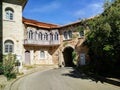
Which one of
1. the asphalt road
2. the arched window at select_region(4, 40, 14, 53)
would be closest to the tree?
the asphalt road

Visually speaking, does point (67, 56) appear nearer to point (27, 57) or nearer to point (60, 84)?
point (27, 57)

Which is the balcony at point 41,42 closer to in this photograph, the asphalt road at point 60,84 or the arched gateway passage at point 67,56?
the arched gateway passage at point 67,56

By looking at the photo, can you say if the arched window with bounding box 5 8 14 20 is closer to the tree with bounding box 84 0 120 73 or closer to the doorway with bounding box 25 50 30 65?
the doorway with bounding box 25 50 30 65

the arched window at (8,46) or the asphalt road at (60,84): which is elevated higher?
the arched window at (8,46)

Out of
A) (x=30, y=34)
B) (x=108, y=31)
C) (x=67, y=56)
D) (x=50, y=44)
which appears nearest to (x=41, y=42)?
(x=50, y=44)

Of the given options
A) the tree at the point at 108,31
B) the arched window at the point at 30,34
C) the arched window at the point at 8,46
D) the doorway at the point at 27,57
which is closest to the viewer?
the tree at the point at 108,31

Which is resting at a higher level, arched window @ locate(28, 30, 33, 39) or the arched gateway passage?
arched window @ locate(28, 30, 33, 39)

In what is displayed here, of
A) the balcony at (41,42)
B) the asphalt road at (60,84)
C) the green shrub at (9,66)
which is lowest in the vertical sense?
the asphalt road at (60,84)

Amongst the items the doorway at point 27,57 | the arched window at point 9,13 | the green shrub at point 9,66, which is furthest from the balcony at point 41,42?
the green shrub at point 9,66

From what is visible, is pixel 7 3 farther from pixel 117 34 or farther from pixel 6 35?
pixel 117 34

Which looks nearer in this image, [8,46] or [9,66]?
[9,66]

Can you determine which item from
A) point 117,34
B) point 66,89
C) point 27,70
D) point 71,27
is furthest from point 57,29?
point 66,89

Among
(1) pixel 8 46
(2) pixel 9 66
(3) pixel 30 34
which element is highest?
(3) pixel 30 34

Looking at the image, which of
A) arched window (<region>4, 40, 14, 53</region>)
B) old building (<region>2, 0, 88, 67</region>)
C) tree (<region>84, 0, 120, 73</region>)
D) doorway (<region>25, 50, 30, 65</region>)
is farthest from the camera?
doorway (<region>25, 50, 30, 65</region>)
